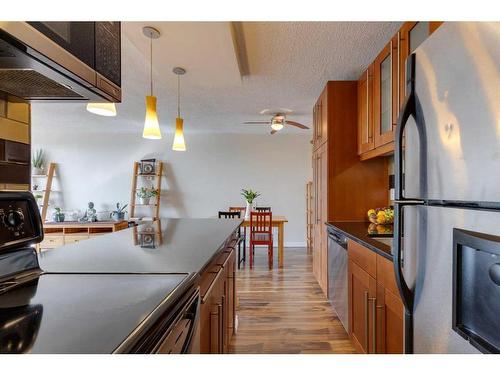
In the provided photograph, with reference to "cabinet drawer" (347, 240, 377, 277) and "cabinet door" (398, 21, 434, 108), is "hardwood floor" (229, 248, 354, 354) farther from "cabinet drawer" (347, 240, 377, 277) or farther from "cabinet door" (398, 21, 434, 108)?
"cabinet door" (398, 21, 434, 108)

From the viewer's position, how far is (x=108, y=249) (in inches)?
51.1

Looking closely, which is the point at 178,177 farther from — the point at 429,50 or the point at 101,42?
the point at 429,50

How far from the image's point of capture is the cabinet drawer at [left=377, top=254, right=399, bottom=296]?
1349mm

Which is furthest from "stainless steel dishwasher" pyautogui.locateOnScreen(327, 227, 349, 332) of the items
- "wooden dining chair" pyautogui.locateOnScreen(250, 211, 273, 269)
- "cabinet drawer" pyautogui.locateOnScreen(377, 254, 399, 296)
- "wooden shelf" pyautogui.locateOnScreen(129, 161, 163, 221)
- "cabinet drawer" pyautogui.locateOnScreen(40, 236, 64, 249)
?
"cabinet drawer" pyautogui.locateOnScreen(40, 236, 64, 249)

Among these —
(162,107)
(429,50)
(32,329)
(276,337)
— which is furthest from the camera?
(162,107)

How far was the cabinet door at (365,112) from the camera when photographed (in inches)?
95.7

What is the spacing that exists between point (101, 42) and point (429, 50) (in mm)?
1153

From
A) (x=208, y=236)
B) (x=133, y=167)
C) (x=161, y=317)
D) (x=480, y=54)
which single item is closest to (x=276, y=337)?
(x=208, y=236)

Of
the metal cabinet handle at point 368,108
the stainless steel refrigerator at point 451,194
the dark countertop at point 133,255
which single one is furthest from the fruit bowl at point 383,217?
the dark countertop at point 133,255

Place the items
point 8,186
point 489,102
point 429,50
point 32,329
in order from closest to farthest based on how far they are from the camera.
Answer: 1. point 32,329
2. point 489,102
3. point 429,50
4. point 8,186

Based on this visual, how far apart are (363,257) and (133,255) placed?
1.35 meters

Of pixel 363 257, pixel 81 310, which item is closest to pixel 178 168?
pixel 363 257

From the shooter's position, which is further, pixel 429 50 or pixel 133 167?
pixel 133 167

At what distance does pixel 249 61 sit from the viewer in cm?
251
